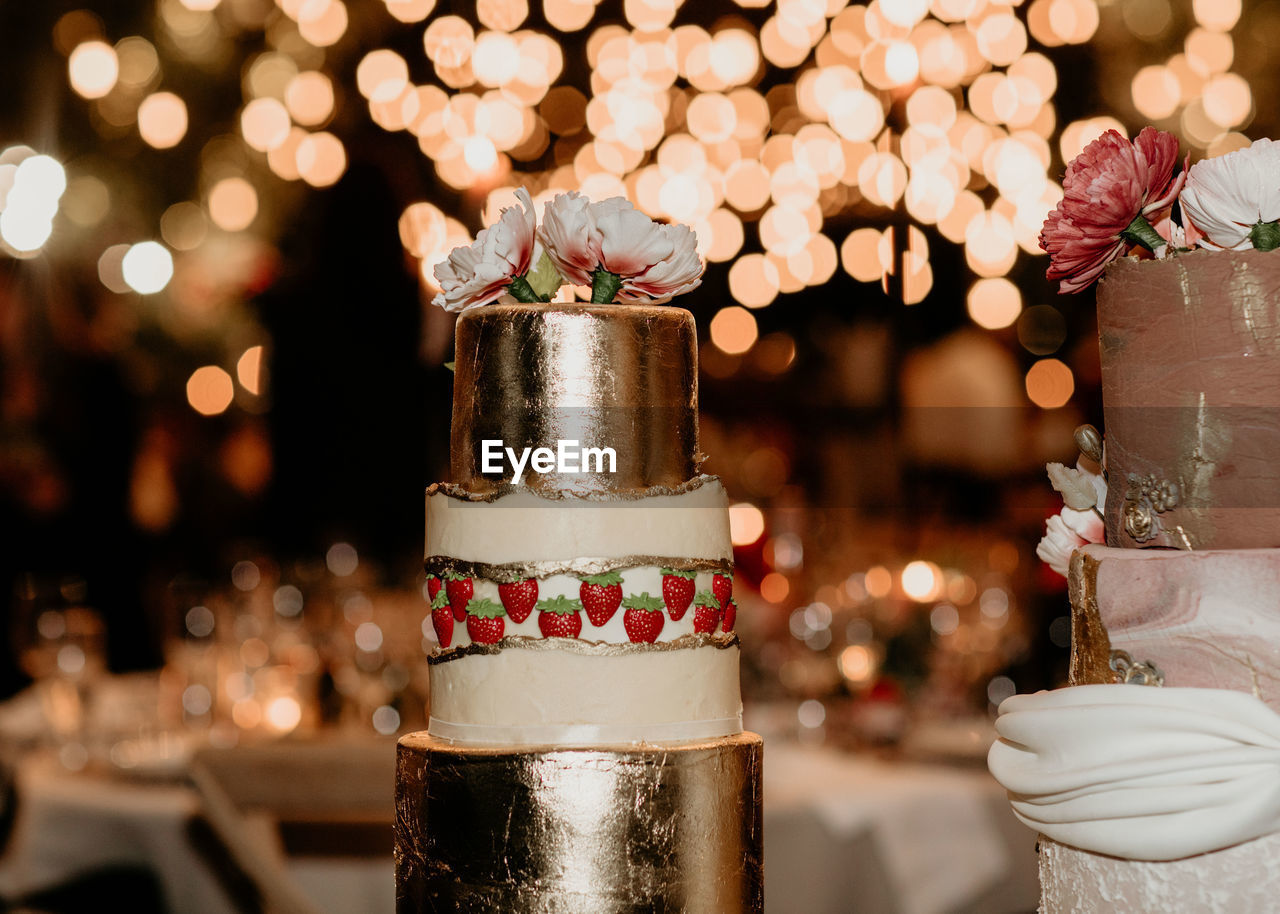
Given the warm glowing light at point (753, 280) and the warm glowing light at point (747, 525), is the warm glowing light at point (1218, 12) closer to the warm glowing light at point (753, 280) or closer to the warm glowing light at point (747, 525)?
the warm glowing light at point (753, 280)

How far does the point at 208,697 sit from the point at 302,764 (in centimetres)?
100

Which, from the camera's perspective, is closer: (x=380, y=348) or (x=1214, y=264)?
(x=1214, y=264)

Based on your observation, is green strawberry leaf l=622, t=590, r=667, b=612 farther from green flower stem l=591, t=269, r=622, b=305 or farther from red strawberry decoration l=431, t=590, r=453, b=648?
green flower stem l=591, t=269, r=622, b=305

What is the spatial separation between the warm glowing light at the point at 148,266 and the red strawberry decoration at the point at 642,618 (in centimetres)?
401

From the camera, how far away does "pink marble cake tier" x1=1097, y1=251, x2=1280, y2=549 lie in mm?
1190

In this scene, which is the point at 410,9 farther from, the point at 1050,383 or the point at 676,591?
the point at 676,591

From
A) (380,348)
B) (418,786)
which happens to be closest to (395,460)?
(380,348)

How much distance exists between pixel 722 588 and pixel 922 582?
2.19m

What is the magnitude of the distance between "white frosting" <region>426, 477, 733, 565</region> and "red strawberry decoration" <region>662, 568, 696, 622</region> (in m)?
0.02

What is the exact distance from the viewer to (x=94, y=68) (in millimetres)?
4613

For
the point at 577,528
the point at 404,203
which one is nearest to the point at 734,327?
the point at 404,203

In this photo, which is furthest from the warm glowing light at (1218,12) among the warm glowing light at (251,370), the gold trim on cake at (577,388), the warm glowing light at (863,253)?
the gold trim on cake at (577,388)

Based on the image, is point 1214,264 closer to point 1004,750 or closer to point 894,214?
point 1004,750

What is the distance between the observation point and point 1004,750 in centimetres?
129
